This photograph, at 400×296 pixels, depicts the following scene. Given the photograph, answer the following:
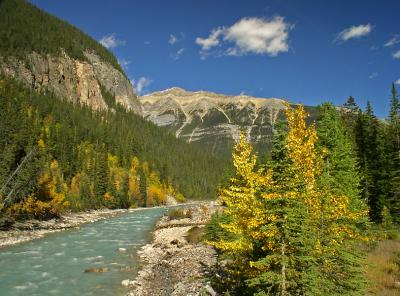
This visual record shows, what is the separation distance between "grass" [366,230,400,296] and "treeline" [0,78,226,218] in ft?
155

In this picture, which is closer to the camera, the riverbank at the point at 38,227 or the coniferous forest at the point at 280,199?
the coniferous forest at the point at 280,199

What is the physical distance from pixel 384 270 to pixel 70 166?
10289cm

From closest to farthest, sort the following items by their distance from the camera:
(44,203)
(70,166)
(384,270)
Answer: (384,270) → (44,203) → (70,166)

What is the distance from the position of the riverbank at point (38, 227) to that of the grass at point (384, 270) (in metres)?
39.0

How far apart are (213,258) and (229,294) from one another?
538 inches

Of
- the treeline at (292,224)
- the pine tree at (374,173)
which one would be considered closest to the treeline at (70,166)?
the treeline at (292,224)

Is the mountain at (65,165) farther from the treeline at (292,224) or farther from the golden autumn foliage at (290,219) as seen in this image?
the golden autumn foliage at (290,219)

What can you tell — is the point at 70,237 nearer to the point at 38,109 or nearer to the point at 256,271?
the point at 256,271

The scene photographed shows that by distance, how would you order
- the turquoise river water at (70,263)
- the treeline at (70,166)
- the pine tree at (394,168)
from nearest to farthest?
the turquoise river water at (70,263) < the pine tree at (394,168) < the treeline at (70,166)

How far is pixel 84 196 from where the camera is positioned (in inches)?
3718

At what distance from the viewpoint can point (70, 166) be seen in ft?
372

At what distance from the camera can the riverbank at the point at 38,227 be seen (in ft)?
157

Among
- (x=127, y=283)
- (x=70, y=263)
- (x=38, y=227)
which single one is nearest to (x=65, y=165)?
(x=38, y=227)

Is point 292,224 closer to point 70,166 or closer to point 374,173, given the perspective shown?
point 374,173
